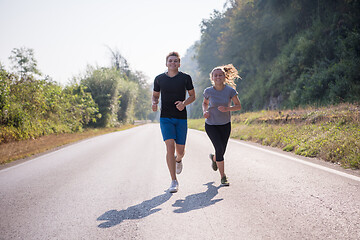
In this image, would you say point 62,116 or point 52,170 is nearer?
point 52,170

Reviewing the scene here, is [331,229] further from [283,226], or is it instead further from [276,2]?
[276,2]

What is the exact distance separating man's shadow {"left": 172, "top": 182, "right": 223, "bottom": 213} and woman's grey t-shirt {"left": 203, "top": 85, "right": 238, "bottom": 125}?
1.15 meters

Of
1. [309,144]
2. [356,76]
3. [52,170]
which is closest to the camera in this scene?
[52,170]

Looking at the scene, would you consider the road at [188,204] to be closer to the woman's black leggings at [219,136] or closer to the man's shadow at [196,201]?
the man's shadow at [196,201]

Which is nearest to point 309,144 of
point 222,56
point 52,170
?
Answer: point 52,170

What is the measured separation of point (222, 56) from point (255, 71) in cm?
811

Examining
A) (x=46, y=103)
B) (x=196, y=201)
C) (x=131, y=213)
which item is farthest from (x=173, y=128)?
(x=46, y=103)

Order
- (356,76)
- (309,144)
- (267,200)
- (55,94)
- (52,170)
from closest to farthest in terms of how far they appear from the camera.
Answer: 1. (267,200)
2. (52,170)
3. (309,144)
4. (356,76)
5. (55,94)

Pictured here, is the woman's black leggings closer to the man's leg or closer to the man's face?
the man's leg

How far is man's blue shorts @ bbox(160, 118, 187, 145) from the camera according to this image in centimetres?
441

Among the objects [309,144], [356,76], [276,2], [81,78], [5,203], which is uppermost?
[276,2]

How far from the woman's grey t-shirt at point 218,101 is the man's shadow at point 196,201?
45.3 inches

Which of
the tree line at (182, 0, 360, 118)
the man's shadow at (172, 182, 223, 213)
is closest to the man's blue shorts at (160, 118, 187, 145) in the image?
the man's shadow at (172, 182, 223, 213)

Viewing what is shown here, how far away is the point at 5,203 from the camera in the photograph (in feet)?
13.3
